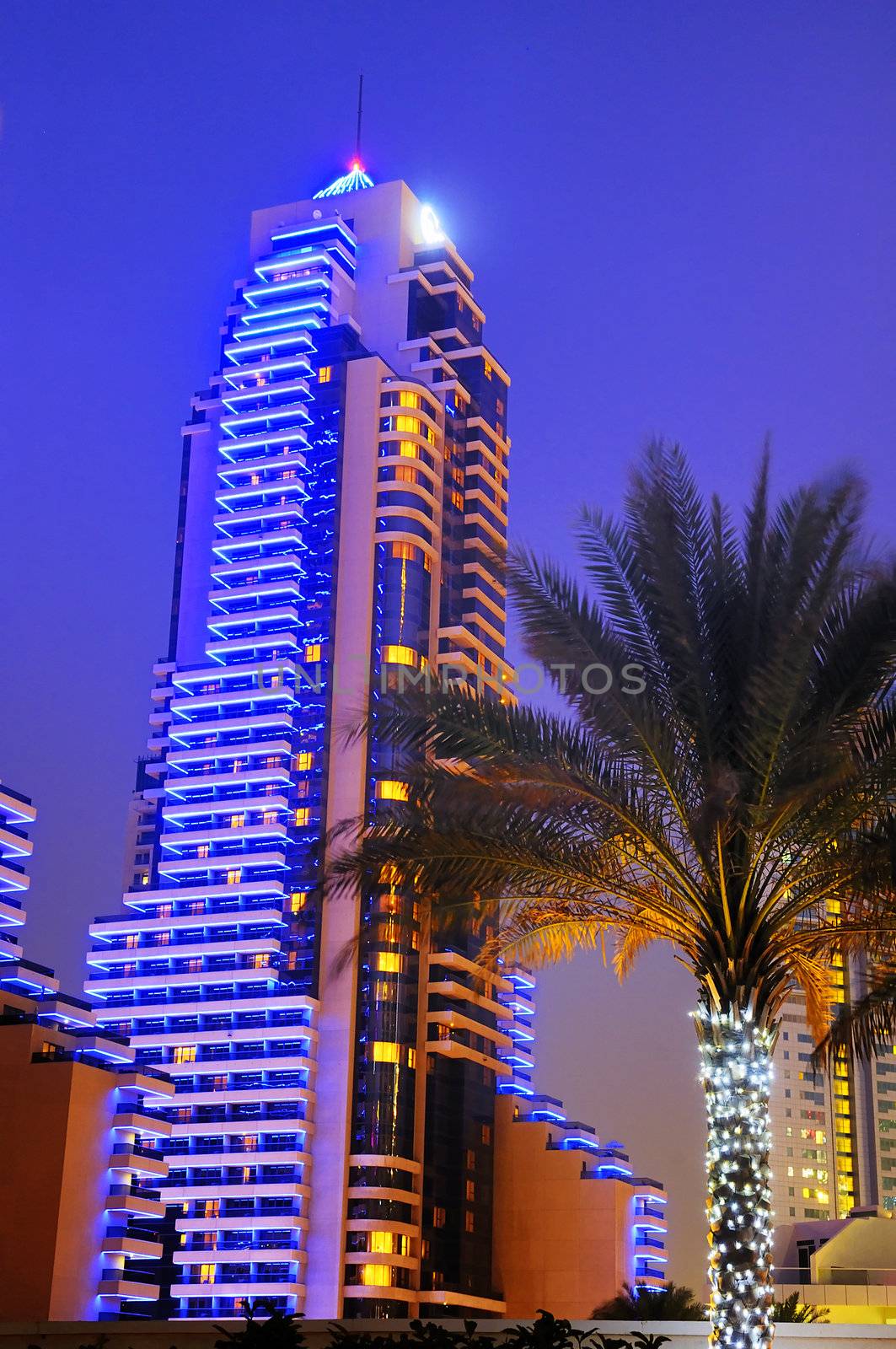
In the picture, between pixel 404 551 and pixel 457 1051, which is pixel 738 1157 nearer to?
pixel 457 1051

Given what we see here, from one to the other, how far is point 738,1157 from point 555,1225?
92.4 meters

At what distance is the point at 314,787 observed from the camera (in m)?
101

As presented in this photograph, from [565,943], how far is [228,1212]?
80162 millimetres

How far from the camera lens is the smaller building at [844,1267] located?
105 ft

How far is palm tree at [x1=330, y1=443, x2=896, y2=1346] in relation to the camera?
15.7 m

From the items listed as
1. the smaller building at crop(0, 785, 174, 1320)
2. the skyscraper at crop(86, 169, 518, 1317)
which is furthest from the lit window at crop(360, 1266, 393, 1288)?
the smaller building at crop(0, 785, 174, 1320)

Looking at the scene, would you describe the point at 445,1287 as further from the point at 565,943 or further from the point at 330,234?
the point at 565,943

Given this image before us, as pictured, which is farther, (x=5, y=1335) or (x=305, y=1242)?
(x=305, y=1242)

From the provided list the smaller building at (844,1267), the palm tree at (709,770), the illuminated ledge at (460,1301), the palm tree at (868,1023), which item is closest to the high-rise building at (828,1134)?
the illuminated ledge at (460,1301)

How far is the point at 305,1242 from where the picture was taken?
91000 millimetres

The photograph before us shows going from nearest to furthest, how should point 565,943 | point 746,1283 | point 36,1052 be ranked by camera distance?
point 746,1283, point 565,943, point 36,1052

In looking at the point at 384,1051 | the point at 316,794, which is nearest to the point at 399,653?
the point at 316,794

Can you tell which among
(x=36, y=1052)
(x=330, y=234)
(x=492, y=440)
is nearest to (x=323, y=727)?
(x=492, y=440)

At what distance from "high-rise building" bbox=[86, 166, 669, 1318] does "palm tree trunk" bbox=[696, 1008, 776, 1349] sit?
216ft
